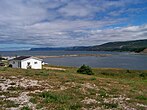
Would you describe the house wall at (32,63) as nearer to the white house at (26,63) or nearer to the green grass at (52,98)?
the white house at (26,63)

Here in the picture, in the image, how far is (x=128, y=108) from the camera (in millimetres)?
14086

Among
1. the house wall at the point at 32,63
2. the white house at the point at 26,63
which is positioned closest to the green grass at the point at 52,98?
the white house at the point at 26,63

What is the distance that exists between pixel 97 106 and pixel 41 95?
4.89 meters

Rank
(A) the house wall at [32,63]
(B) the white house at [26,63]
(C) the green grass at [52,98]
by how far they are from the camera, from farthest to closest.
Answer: (A) the house wall at [32,63], (B) the white house at [26,63], (C) the green grass at [52,98]

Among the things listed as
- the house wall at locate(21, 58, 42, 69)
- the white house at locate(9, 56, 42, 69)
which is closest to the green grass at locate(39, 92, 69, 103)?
the white house at locate(9, 56, 42, 69)

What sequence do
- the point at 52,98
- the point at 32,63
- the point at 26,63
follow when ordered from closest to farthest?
the point at 52,98 < the point at 26,63 < the point at 32,63

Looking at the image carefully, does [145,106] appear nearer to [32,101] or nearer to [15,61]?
[32,101]

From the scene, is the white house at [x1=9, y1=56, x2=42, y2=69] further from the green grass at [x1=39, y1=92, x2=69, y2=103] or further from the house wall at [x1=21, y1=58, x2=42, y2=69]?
the green grass at [x1=39, y1=92, x2=69, y2=103]

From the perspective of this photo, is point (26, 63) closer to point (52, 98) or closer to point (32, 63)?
point (32, 63)

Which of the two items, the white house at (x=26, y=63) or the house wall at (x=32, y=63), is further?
the house wall at (x=32, y=63)

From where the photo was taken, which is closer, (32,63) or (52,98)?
(52,98)

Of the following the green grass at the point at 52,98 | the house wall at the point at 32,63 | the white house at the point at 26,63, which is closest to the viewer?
the green grass at the point at 52,98

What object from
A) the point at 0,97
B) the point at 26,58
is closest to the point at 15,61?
the point at 26,58

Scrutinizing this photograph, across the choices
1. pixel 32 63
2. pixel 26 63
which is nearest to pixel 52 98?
pixel 26 63
